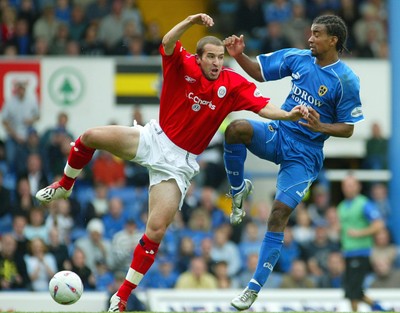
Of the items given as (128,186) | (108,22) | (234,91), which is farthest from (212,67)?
(108,22)

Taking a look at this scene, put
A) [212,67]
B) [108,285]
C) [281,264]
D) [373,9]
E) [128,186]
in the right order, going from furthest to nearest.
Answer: [373,9] < [128,186] < [281,264] < [108,285] < [212,67]

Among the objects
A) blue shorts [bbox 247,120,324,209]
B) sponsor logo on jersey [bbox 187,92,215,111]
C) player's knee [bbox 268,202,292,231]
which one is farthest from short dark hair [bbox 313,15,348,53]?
player's knee [bbox 268,202,292,231]

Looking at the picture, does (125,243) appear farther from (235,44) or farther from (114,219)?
(235,44)

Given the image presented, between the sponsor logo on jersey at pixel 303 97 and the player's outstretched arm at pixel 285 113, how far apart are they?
38cm

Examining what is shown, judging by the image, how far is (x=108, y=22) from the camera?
20.8 meters

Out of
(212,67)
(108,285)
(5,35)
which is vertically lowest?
(108,285)

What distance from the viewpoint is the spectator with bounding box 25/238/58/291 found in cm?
1650

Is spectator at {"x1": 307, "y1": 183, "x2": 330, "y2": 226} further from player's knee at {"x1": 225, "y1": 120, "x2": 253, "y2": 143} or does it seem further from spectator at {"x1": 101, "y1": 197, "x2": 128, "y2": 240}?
player's knee at {"x1": 225, "y1": 120, "x2": 253, "y2": 143}

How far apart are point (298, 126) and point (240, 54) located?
89 cm

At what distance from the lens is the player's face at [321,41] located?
36.3 ft

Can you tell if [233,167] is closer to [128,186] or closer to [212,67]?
[212,67]

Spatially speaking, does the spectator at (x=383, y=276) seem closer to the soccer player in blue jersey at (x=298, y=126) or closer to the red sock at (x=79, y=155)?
the soccer player in blue jersey at (x=298, y=126)

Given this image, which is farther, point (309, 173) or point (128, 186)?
point (128, 186)

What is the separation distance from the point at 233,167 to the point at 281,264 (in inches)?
250
